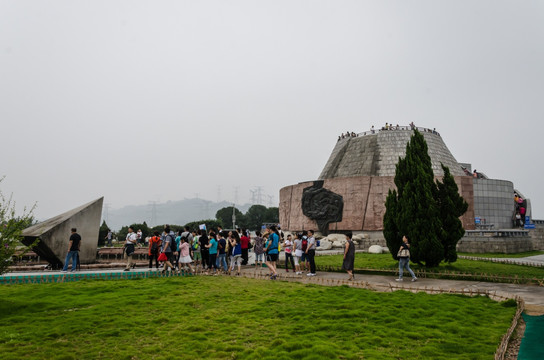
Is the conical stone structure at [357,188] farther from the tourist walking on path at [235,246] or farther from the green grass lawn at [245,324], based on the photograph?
the green grass lawn at [245,324]

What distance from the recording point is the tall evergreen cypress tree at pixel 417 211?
1313 centimetres

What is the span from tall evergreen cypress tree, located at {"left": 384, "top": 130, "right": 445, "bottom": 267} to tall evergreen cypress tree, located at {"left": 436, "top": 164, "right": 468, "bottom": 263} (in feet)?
0.80

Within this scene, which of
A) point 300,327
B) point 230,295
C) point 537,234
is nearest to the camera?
point 300,327

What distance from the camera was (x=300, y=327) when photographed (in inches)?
234

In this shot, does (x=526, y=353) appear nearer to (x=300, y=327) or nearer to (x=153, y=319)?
(x=300, y=327)

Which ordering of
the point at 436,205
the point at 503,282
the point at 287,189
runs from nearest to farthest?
1. the point at 503,282
2. the point at 436,205
3. the point at 287,189

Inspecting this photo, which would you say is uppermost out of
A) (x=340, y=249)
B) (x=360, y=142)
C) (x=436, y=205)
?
(x=360, y=142)

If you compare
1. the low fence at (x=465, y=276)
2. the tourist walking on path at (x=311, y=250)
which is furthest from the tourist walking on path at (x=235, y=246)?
the low fence at (x=465, y=276)

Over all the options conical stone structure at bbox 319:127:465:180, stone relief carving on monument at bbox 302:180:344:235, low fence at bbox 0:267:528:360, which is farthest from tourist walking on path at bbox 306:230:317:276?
conical stone structure at bbox 319:127:465:180

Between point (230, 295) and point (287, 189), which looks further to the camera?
point (287, 189)

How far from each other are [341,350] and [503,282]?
8.24 metres

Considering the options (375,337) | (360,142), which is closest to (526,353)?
(375,337)

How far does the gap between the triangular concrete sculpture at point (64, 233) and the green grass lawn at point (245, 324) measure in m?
5.73

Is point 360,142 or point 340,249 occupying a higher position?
point 360,142
